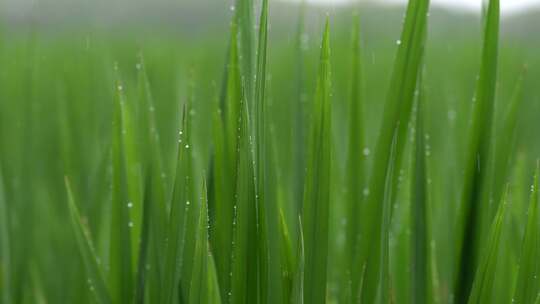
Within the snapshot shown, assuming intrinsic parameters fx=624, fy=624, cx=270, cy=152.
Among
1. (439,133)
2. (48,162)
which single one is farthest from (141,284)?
(439,133)

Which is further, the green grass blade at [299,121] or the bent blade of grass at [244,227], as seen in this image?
the green grass blade at [299,121]

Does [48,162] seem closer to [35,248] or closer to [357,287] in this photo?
[35,248]

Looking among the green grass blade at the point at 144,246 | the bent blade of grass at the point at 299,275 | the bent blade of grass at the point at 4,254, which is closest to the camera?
the bent blade of grass at the point at 299,275

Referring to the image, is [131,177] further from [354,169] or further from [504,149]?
[504,149]

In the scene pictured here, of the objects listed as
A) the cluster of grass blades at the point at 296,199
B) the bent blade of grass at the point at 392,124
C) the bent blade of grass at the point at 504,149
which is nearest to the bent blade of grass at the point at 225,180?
the cluster of grass blades at the point at 296,199

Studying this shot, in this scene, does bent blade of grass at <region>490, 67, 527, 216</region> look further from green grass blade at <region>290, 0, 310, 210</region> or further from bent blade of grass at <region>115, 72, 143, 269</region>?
bent blade of grass at <region>115, 72, 143, 269</region>

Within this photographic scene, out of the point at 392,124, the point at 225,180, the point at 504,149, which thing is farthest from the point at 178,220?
the point at 504,149

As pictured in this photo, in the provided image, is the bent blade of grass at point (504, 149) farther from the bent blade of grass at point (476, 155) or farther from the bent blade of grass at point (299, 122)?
the bent blade of grass at point (299, 122)
